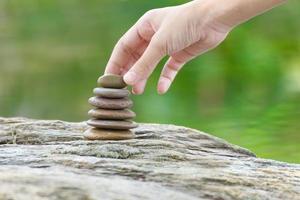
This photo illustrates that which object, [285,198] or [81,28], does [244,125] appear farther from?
[285,198]

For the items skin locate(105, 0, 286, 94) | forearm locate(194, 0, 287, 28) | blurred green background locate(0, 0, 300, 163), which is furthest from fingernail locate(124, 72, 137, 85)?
blurred green background locate(0, 0, 300, 163)

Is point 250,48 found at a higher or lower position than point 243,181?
higher

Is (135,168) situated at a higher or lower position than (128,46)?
lower

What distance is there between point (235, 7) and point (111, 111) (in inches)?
8.4

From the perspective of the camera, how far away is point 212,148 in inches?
42.9

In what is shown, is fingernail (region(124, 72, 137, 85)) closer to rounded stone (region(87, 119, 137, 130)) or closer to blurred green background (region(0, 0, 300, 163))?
rounded stone (region(87, 119, 137, 130))

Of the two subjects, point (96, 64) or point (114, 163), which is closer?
point (114, 163)

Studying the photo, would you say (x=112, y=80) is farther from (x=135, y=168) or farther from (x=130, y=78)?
(x=135, y=168)

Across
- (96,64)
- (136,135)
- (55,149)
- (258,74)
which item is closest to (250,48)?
(258,74)

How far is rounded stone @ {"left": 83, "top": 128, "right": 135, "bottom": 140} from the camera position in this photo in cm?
106

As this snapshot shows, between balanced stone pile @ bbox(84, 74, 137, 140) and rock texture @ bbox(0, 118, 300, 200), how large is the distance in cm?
3

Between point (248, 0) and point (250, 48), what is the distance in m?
1.39

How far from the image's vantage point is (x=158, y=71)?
94.1 inches

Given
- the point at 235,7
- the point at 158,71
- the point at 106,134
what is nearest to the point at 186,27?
the point at 235,7
